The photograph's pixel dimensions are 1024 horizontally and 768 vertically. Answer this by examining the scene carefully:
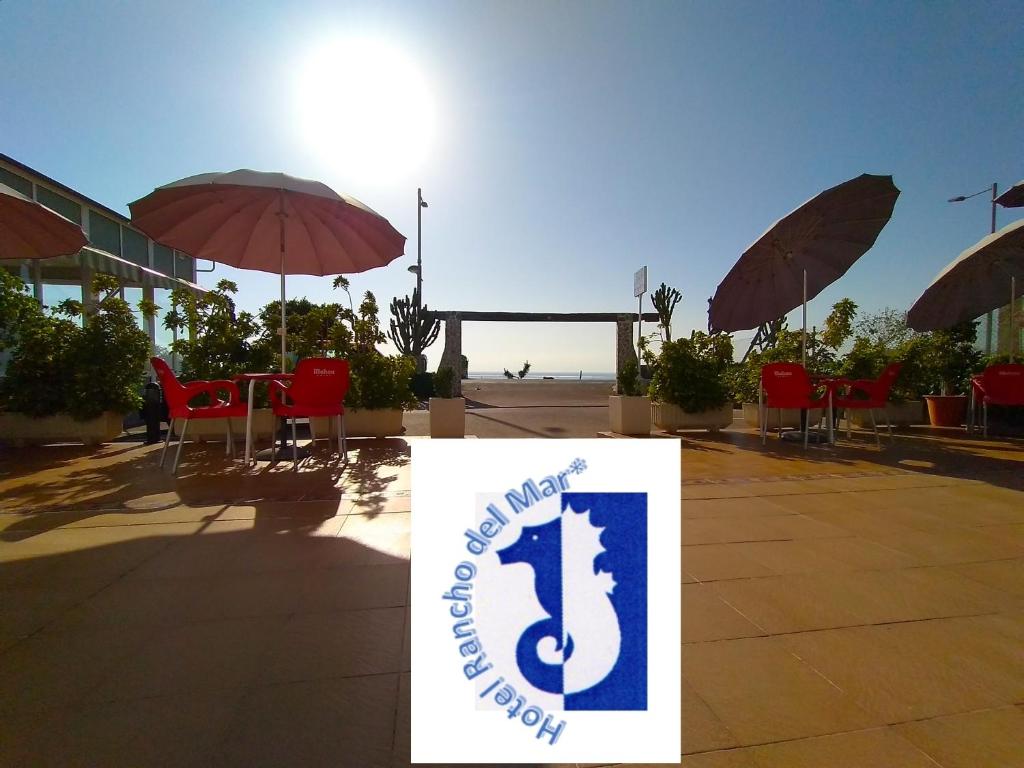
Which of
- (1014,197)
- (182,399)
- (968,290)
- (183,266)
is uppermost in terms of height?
(183,266)

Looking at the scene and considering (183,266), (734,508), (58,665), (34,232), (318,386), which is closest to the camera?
(58,665)

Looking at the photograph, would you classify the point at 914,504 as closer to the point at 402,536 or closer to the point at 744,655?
the point at 744,655

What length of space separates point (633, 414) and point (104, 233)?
51.7ft

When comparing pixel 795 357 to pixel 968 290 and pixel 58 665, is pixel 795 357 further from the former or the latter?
pixel 58 665

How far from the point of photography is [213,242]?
199 inches

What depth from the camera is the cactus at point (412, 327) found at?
19062 mm

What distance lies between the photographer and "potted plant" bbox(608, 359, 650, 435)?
659cm

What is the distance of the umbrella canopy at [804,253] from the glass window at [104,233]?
15682 millimetres

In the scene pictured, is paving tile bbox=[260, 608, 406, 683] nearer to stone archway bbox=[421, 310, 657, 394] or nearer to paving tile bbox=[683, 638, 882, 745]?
paving tile bbox=[683, 638, 882, 745]

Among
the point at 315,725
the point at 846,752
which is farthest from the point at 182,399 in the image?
the point at 846,752

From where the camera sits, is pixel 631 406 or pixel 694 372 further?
pixel 694 372

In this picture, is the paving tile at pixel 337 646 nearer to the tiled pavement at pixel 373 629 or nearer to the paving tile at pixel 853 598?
the tiled pavement at pixel 373 629

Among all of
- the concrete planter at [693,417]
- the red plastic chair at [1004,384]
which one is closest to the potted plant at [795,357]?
the concrete planter at [693,417]

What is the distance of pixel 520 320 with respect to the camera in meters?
18.0
